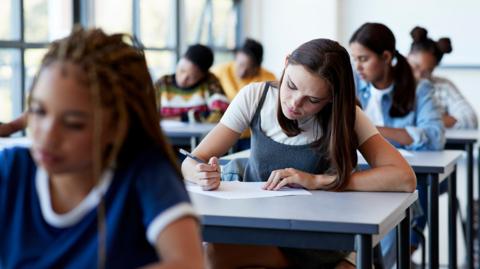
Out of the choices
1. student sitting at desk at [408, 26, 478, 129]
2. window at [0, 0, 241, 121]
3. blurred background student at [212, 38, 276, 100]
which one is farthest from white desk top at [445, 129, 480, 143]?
blurred background student at [212, 38, 276, 100]

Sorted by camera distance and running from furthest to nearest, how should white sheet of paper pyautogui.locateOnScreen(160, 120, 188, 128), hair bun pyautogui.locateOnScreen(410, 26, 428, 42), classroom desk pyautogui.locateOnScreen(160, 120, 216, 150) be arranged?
white sheet of paper pyautogui.locateOnScreen(160, 120, 188, 128) → hair bun pyautogui.locateOnScreen(410, 26, 428, 42) → classroom desk pyautogui.locateOnScreen(160, 120, 216, 150)

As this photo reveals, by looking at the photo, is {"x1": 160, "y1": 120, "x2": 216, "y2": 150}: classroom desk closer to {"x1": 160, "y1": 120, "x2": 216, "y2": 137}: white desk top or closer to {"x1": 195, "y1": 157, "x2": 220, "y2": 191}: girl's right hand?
{"x1": 160, "y1": 120, "x2": 216, "y2": 137}: white desk top

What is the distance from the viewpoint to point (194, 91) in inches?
207

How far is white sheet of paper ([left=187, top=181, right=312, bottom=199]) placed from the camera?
2.07 metres

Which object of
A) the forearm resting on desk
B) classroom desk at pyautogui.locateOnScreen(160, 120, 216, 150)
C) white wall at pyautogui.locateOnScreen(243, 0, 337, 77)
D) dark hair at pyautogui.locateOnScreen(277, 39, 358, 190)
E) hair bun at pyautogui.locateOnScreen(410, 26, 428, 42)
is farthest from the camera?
white wall at pyautogui.locateOnScreen(243, 0, 337, 77)

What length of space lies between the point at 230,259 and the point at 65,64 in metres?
1.18

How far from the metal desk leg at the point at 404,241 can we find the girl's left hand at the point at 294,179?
0.76 ft

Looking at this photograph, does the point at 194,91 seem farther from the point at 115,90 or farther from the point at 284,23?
the point at 115,90

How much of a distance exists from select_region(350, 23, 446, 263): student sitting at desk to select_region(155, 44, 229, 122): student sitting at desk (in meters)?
1.66

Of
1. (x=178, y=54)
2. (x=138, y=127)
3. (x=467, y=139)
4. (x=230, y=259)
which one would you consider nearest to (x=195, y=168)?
(x=230, y=259)

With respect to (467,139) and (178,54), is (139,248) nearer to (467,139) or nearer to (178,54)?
(467,139)

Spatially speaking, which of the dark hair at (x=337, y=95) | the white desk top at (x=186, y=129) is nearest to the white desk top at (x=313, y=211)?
the dark hair at (x=337, y=95)

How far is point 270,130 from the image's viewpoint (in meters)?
2.38

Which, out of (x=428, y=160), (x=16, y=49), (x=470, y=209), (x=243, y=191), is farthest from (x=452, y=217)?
(x=16, y=49)
